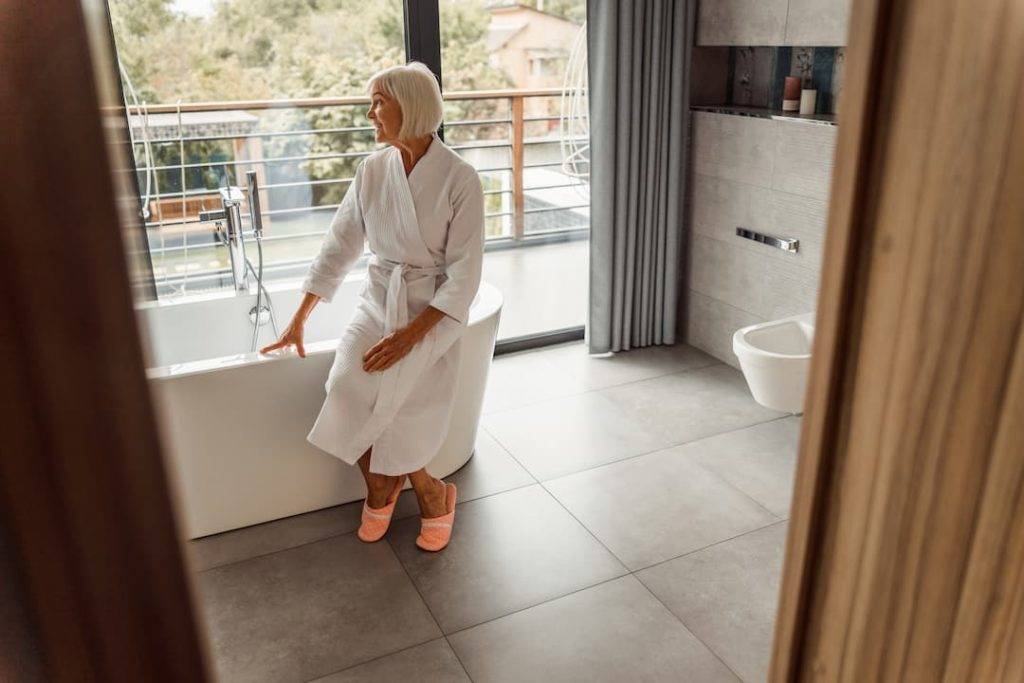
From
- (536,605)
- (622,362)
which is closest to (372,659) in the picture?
(536,605)

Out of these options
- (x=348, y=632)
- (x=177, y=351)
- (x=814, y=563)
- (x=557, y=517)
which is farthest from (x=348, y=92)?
(x=814, y=563)

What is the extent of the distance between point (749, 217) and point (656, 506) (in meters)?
1.48

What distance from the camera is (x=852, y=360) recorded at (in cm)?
71

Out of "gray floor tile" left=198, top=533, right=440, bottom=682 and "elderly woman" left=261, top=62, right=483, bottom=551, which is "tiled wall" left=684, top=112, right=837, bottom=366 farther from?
"gray floor tile" left=198, top=533, right=440, bottom=682

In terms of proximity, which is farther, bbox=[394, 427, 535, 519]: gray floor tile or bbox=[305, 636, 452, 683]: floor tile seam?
bbox=[394, 427, 535, 519]: gray floor tile

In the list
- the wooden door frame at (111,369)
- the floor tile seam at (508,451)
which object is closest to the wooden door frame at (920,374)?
the wooden door frame at (111,369)

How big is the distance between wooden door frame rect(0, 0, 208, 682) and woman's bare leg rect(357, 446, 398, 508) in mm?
2157

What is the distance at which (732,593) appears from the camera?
2.37 meters

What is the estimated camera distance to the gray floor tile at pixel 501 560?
7.67 ft

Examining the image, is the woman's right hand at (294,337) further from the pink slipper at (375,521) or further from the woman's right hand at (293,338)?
the pink slipper at (375,521)

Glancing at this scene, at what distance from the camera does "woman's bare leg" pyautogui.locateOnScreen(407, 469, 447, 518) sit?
2.62m

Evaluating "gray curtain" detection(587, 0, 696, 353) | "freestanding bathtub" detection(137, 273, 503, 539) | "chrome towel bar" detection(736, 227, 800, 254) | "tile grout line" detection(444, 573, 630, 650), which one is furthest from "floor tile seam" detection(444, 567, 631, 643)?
"gray curtain" detection(587, 0, 696, 353)

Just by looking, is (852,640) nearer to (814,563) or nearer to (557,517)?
(814,563)

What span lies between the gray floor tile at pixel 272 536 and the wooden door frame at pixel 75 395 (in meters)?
2.19
